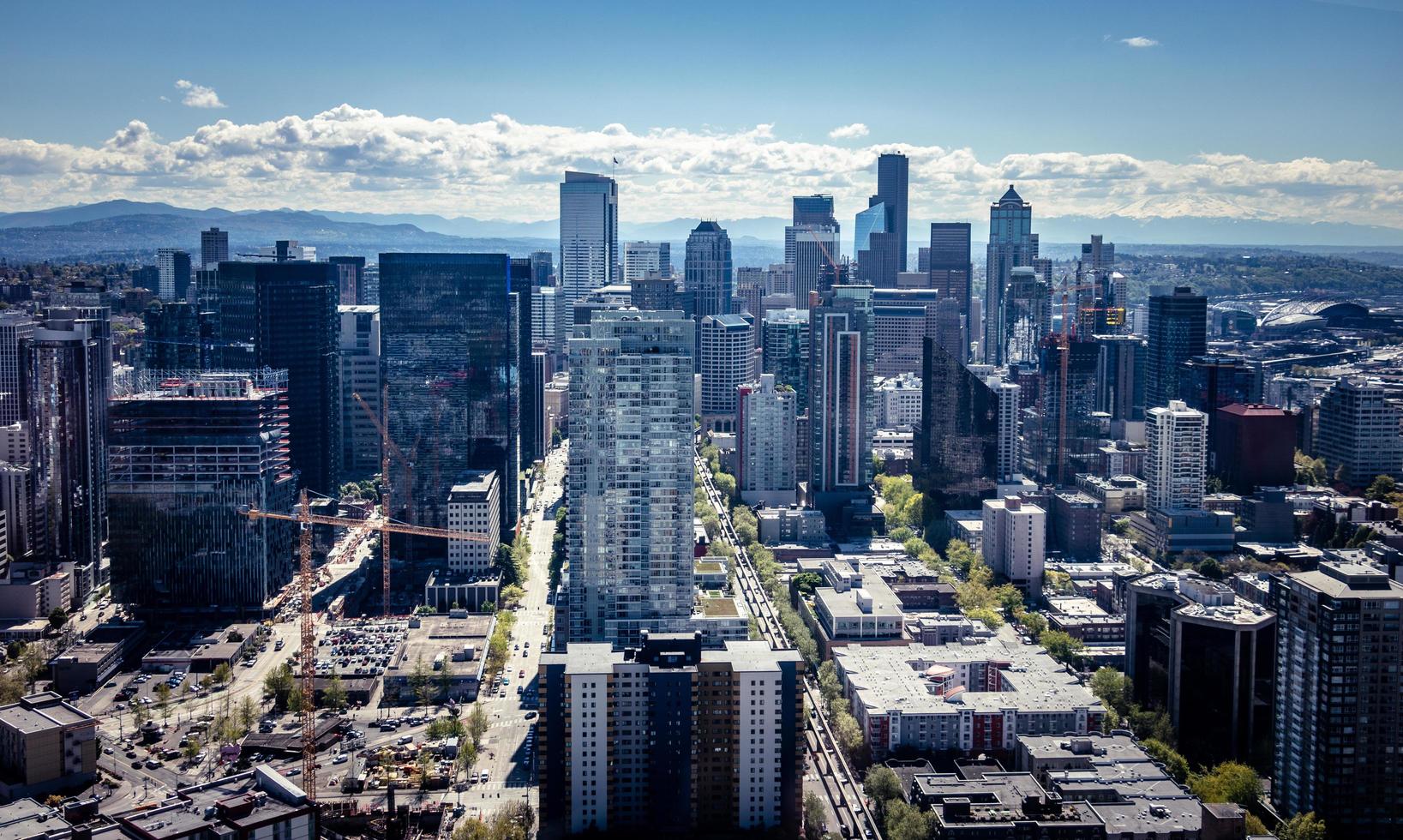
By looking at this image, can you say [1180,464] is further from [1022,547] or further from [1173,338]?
[1173,338]

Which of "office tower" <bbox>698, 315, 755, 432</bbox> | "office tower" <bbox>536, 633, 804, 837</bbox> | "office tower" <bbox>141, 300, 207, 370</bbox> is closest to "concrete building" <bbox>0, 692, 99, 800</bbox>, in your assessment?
"office tower" <bbox>536, 633, 804, 837</bbox>

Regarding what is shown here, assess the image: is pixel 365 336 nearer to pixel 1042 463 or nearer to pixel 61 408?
pixel 61 408

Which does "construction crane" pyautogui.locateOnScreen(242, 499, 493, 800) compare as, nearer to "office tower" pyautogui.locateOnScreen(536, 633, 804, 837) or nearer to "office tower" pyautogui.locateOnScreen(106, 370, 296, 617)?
"office tower" pyautogui.locateOnScreen(106, 370, 296, 617)

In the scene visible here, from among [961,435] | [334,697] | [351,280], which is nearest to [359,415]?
[351,280]

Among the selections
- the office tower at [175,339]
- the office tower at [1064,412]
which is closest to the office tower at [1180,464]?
the office tower at [1064,412]

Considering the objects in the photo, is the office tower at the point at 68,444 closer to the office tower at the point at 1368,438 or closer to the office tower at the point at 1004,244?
the office tower at the point at 1368,438

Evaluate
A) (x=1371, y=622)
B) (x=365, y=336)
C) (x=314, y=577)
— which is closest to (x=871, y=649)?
(x=1371, y=622)
